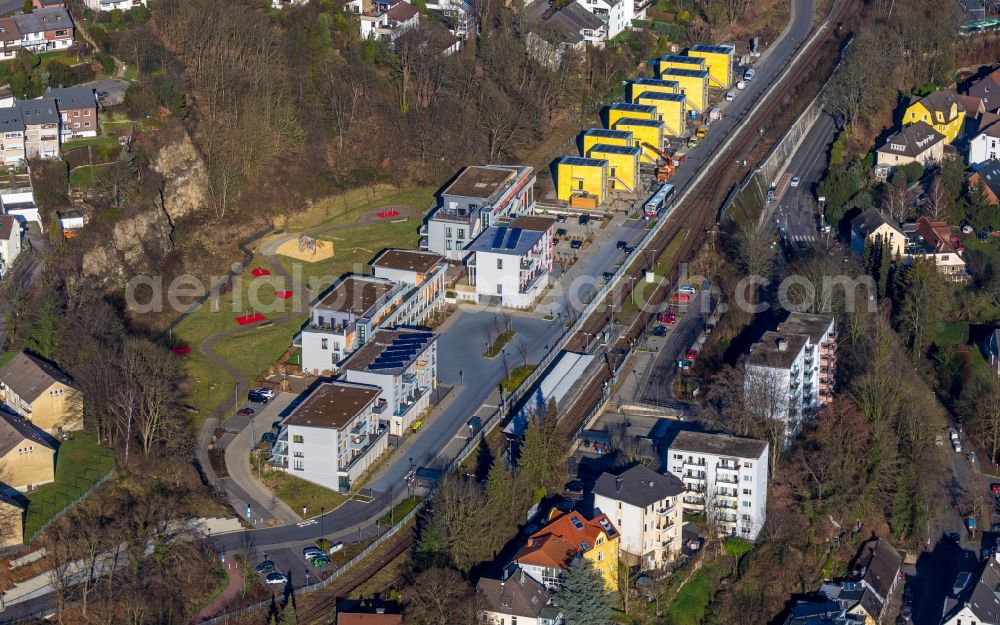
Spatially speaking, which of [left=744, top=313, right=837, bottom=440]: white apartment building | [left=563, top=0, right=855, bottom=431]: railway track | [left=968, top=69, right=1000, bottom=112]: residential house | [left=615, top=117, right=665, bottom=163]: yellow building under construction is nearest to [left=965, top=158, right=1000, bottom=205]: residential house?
[left=968, top=69, right=1000, bottom=112]: residential house

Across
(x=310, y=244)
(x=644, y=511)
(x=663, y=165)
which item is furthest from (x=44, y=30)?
(x=644, y=511)

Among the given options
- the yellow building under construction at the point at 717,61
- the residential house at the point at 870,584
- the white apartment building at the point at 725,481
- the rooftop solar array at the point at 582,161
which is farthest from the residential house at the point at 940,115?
the white apartment building at the point at 725,481

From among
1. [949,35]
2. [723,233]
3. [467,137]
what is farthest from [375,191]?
[949,35]

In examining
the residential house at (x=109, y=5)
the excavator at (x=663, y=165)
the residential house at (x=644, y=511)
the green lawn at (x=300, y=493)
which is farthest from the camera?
the residential house at (x=109, y=5)

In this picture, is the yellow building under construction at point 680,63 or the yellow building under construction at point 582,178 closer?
the yellow building under construction at point 582,178

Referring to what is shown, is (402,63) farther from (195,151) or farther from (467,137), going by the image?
(195,151)

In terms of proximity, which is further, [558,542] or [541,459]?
[541,459]

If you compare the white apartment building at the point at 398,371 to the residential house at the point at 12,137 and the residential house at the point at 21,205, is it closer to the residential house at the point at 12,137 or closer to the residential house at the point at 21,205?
the residential house at the point at 21,205
